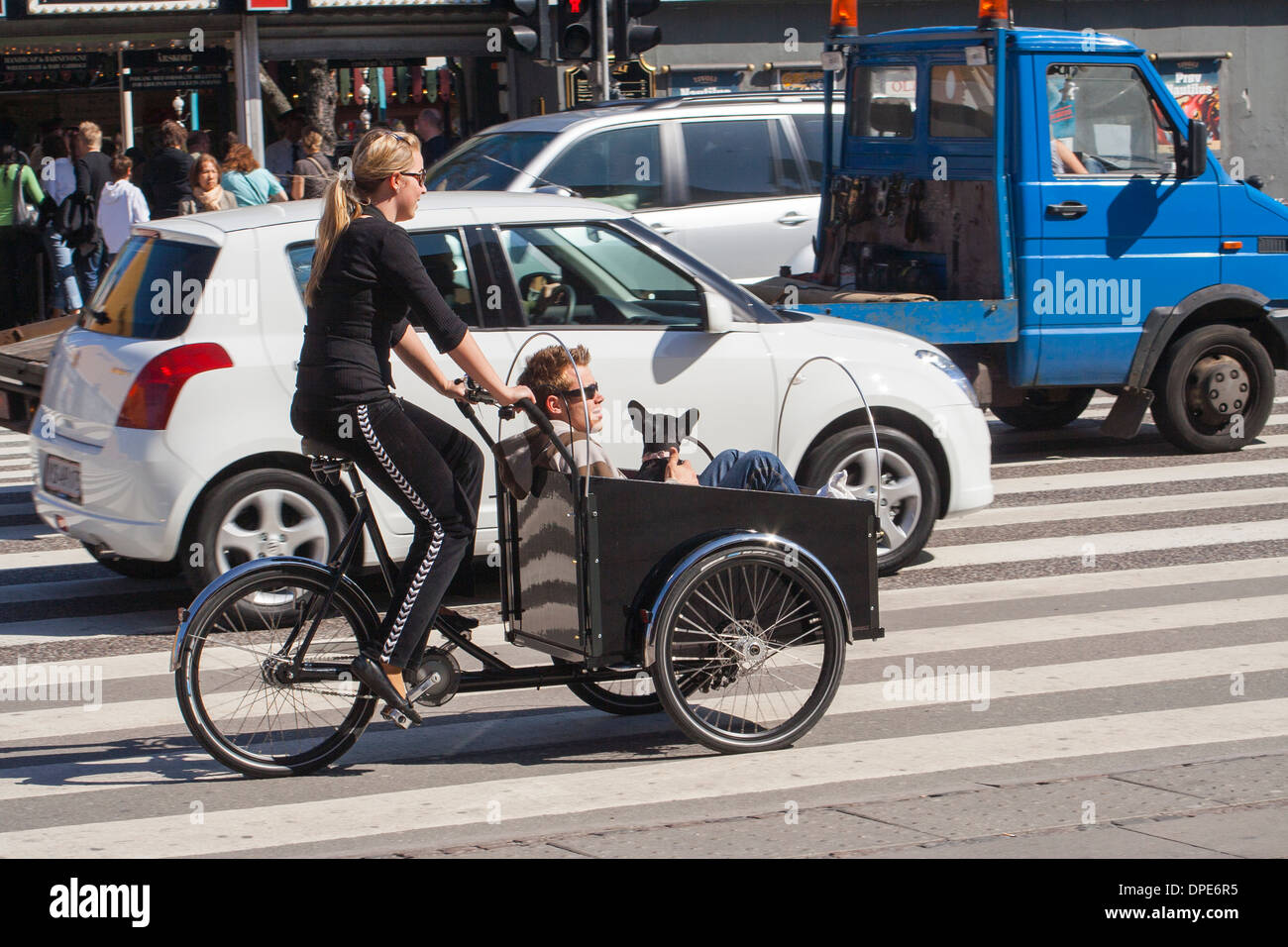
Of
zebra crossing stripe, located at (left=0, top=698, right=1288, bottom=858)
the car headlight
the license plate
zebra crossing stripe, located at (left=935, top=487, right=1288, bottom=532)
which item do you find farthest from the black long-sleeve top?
zebra crossing stripe, located at (left=935, top=487, right=1288, bottom=532)

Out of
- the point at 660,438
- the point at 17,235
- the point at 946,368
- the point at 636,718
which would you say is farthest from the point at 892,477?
the point at 17,235

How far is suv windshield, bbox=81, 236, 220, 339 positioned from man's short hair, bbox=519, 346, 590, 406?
2141 millimetres

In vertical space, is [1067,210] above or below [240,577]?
above

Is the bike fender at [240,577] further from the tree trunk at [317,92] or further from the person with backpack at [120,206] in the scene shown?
the tree trunk at [317,92]

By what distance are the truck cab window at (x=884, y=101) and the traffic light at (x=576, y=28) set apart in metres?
3.87

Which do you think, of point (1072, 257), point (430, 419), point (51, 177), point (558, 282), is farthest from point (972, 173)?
point (51, 177)

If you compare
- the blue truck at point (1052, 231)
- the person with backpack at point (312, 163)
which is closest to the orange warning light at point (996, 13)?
the blue truck at point (1052, 231)

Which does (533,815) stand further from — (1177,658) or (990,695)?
(1177,658)

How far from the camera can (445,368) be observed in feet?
24.6

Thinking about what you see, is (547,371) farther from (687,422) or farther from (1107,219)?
(1107,219)

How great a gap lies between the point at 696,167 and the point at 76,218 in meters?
6.78

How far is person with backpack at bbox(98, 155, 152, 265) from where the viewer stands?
15023mm

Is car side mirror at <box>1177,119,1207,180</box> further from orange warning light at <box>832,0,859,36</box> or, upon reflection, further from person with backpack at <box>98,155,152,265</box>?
person with backpack at <box>98,155,152,265</box>

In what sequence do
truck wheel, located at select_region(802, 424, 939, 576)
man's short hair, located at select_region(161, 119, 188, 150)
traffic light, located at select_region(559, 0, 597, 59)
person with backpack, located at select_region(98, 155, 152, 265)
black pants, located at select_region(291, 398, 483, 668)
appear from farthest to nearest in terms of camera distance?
person with backpack, located at select_region(98, 155, 152, 265) → man's short hair, located at select_region(161, 119, 188, 150) → traffic light, located at select_region(559, 0, 597, 59) → truck wheel, located at select_region(802, 424, 939, 576) → black pants, located at select_region(291, 398, 483, 668)
